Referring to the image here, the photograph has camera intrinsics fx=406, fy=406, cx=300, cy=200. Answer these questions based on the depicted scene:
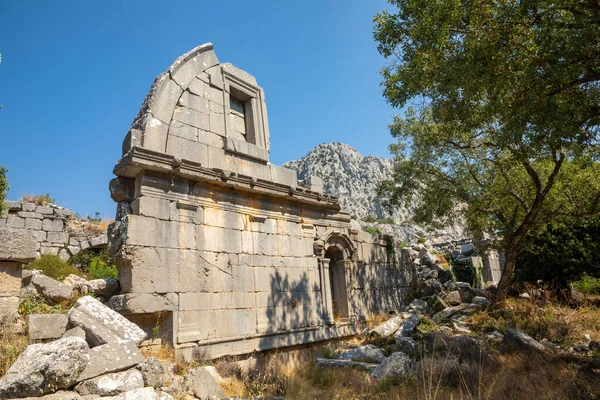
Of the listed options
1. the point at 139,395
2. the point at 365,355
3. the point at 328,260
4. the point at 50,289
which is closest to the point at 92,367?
the point at 139,395

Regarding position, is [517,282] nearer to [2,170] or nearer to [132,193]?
[132,193]

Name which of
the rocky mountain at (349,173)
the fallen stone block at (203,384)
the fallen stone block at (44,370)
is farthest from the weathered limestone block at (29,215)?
the rocky mountain at (349,173)

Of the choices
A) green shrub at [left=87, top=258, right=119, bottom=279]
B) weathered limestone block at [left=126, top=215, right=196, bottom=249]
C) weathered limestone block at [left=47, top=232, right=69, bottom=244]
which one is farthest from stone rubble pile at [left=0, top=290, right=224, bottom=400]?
weathered limestone block at [left=47, top=232, right=69, bottom=244]

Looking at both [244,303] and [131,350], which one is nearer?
[131,350]

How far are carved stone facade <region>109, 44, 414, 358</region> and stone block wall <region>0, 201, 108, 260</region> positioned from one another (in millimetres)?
10546

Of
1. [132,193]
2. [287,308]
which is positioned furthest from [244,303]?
[132,193]

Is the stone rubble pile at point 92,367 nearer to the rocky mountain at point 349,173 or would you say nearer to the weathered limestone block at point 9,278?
the weathered limestone block at point 9,278

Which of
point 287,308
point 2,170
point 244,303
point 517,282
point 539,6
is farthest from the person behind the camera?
point 517,282

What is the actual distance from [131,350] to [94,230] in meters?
14.0

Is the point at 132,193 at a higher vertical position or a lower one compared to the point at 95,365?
higher

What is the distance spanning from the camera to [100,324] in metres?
5.51

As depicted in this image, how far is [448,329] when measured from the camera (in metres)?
10.9

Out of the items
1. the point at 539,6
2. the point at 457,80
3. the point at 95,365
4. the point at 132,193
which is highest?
the point at 539,6

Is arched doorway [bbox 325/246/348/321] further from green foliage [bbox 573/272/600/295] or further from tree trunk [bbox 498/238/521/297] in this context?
green foliage [bbox 573/272/600/295]
